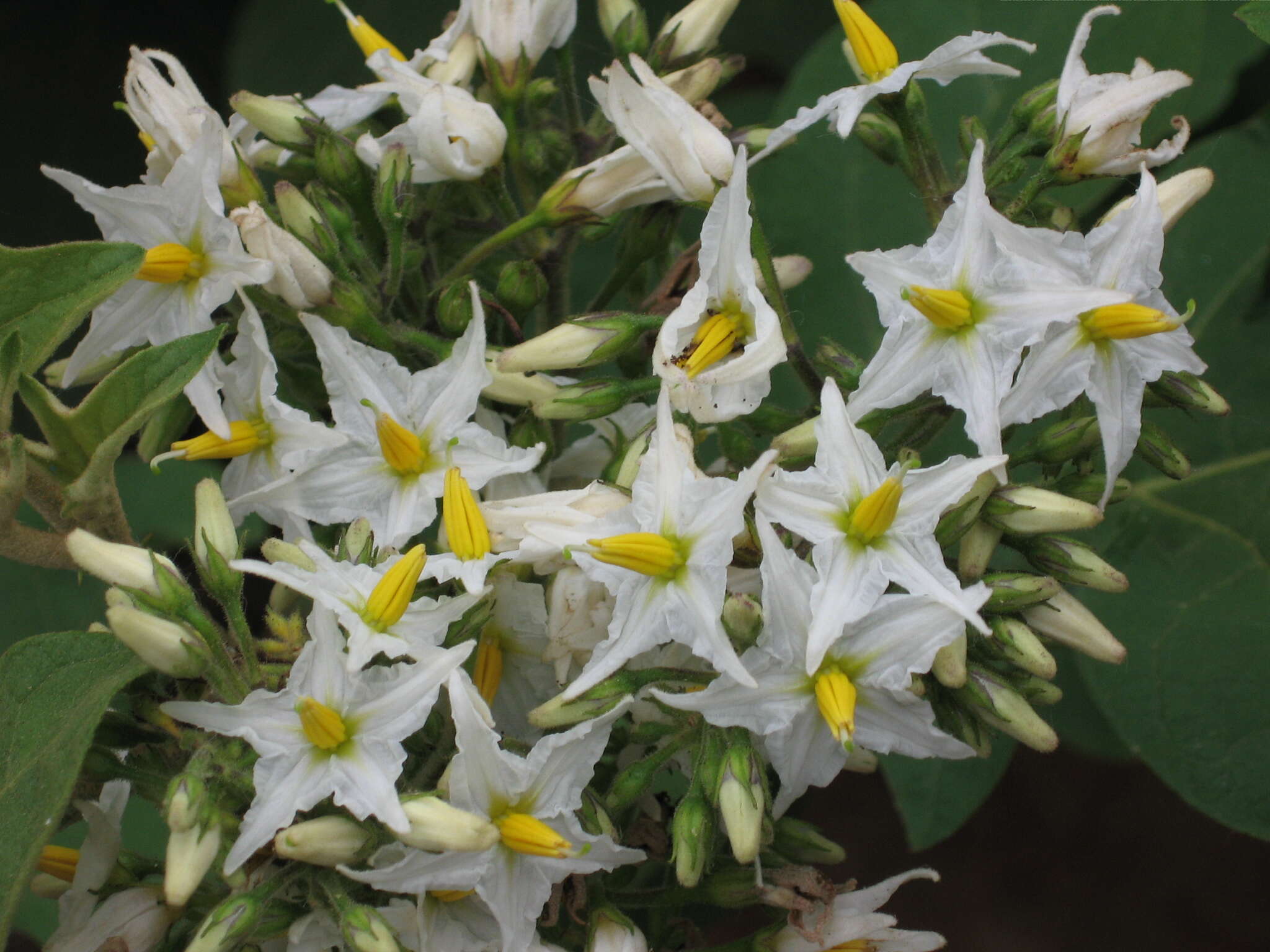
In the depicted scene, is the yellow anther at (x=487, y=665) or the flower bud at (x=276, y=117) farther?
the flower bud at (x=276, y=117)

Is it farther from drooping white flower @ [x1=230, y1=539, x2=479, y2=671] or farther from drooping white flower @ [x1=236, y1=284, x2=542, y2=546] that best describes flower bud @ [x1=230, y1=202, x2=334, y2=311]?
drooping white flower @ [x1=230, y1=539, x2=479, y2=671]

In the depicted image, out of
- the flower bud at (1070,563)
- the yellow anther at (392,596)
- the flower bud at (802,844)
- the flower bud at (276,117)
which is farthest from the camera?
the flower bud at (276,117)

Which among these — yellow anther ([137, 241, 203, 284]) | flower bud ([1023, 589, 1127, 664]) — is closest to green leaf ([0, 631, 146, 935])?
yellow anther ([137, 241, 203, 284])

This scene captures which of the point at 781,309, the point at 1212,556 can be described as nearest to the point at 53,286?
the point at 781,309

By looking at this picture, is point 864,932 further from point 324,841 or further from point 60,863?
point 60,863

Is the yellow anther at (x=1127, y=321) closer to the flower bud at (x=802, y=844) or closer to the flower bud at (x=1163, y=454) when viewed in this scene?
the flower bud at (x=1163, y=454)

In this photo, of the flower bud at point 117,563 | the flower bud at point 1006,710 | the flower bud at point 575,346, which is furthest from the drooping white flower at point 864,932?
the flower bud at point 117,563
